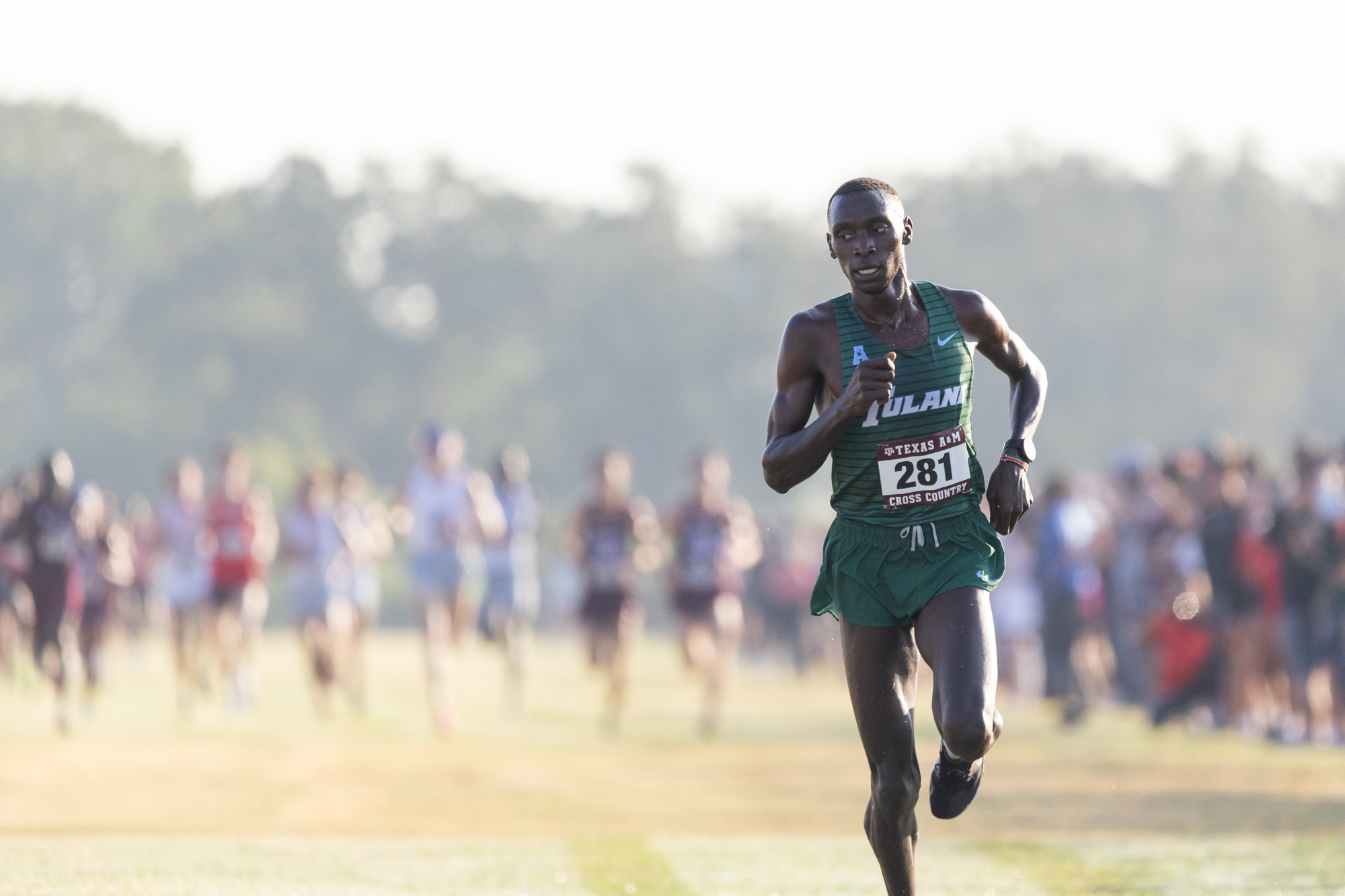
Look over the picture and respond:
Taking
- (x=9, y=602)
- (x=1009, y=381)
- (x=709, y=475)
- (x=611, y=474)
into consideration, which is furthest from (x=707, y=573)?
(x=1009, y=381)

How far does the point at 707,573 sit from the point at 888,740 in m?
11.7

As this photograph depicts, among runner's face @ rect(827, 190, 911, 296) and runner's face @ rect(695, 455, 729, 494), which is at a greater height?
runner's face @ rect(827, 190, 911, 296)

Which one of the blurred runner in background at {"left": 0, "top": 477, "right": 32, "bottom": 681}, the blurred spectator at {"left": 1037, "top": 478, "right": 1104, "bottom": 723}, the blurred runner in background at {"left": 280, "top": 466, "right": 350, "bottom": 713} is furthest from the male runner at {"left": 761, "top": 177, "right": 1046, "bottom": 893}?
the blurred runner in background at {"left": 280, "top": 466, "right": 350, "bottom": 713}

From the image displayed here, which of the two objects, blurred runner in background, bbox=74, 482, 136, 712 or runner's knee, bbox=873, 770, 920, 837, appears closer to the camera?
runner's knee, bbox=873, 770, 920, 837

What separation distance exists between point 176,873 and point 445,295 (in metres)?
76.6

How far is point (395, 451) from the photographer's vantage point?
77.9 metres

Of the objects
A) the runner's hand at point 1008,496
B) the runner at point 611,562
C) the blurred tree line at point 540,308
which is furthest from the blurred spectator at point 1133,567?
the blurred tree line at point 540,308

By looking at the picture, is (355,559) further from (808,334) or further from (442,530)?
(808,334)

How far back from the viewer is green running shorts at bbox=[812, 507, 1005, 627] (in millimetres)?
6254

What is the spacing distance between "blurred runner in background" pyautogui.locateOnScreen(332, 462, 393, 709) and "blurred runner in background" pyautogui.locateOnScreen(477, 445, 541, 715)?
1231mm

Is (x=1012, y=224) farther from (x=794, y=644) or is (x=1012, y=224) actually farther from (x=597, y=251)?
(x=794, y=644)

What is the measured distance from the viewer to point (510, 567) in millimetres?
18438

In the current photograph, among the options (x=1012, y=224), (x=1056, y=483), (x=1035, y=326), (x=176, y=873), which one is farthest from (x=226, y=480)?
(x=1012, y=224)

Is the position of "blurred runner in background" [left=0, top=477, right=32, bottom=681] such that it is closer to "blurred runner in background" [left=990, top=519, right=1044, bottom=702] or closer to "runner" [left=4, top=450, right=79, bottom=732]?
"runner" [left=4, top=450, right=79, bottom=732]
